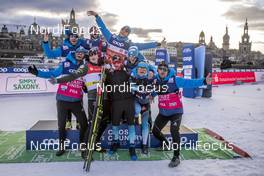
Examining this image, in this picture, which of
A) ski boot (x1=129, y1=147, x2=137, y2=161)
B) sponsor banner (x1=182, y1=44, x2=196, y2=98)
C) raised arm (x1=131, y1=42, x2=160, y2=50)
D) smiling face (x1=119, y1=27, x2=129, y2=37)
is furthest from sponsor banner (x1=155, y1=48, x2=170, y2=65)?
ski boot (x1=129, y1=147, x2=137, y2=161)

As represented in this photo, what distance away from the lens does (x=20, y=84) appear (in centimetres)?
1638

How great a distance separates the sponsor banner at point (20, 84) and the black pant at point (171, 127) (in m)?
12.1

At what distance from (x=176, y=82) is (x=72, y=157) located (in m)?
2.33

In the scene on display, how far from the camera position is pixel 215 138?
7133 millimetres

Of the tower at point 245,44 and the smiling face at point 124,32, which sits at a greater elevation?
the tower at point 245,44

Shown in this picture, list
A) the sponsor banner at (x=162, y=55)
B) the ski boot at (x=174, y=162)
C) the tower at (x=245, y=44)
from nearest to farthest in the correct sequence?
the ski boot at (x=174, y=162), the sponsor banner at (x=162, y=55), the tower at (x=245, y=44)

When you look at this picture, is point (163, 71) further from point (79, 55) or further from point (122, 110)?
point (79, 55)

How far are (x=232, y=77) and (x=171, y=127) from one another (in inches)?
869

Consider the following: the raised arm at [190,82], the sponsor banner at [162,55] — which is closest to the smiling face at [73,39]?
the raised arm at [190,82]

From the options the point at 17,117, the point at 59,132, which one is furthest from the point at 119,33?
the point at 17,117

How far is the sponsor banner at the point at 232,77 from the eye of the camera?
2483 centimetres

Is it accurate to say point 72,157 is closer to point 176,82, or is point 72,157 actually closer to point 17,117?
point 176,82

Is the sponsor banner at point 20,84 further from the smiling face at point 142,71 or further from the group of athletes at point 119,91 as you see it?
the smiling face at point 142,71

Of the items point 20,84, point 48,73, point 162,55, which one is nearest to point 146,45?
point 48,73
